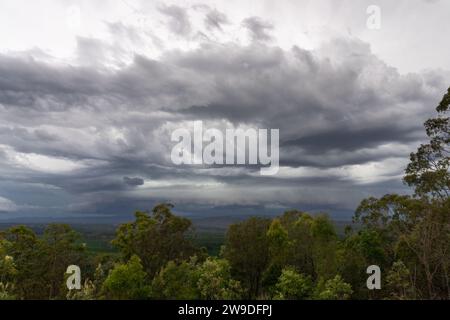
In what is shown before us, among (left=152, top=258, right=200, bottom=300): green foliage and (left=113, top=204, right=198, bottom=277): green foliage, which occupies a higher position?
(left=113, top=204, right=198, bottom=277): green foliage

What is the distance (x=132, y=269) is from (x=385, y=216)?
32.7 m

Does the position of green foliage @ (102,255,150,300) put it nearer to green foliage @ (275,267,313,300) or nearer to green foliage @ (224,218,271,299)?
green foliage @ (224,218,271,299)

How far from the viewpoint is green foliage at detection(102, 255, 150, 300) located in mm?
29094

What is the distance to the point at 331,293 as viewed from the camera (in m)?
28.6

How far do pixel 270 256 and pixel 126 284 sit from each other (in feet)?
51.7

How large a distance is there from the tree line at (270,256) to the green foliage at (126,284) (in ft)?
0.24

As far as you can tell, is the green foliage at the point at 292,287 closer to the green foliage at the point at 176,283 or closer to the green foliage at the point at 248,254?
the green foliage at the point at 176,283

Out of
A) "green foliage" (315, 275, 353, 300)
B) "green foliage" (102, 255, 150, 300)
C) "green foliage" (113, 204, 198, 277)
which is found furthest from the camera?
"green foliage" (113, 204, 198, 277)

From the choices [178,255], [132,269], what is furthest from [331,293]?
[178,255]

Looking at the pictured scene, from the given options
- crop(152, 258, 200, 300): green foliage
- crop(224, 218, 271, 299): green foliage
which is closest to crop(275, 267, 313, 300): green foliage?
crop(152, 258, 200, 300): green foliage

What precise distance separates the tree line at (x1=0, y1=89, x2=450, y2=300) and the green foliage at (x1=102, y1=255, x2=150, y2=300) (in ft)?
0.24

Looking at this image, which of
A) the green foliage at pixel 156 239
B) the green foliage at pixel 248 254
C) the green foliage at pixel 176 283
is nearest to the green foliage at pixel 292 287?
the green foliage at pixel 176 283

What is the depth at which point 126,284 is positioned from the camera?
30.0 metres
